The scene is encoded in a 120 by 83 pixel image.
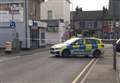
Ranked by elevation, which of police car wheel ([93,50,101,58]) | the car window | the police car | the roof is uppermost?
the roof

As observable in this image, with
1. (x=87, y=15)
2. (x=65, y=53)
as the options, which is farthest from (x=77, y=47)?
(x=87, y=15)

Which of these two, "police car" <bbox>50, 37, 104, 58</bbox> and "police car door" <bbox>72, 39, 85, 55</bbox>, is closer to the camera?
"police car" <bbox>50, 37, 104, 58</bbox>

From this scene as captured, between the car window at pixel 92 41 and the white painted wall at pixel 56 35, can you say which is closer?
the car window at pixel 92 41

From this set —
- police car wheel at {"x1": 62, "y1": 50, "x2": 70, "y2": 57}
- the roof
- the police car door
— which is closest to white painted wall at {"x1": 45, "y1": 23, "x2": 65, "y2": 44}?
the police car door

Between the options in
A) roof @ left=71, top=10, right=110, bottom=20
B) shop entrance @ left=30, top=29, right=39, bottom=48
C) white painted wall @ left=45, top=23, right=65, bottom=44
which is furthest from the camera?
roof @ left=71, top=10, right=110, bottom=20

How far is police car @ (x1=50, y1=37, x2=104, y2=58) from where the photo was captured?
32844mm

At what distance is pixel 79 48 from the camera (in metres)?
33.0

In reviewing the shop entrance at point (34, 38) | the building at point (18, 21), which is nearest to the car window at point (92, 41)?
the building at point (18, 21)

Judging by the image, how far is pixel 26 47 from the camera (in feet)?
158

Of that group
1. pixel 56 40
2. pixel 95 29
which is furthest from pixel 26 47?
pixel 95 29

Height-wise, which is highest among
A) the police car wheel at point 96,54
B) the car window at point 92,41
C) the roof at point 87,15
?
the roof at point 87,15

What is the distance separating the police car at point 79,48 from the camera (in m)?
32.8

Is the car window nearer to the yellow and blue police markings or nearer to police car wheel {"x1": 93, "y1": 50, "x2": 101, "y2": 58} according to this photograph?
the yellow and blue police markings

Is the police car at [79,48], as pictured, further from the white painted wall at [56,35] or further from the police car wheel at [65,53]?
the white painted wall at [56,35]
